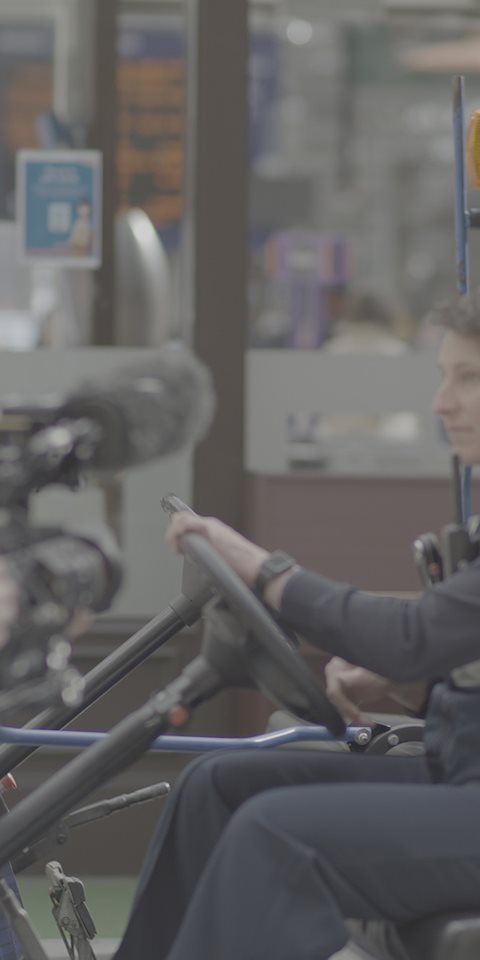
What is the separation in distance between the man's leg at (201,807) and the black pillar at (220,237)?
2.58 meters

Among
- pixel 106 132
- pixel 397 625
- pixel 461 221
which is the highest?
pixel 106 132

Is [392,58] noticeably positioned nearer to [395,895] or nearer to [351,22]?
[351,22]

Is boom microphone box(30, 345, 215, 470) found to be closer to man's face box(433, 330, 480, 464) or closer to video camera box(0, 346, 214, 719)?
video camera box(0, 346, 214, 719)

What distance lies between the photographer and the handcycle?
258 cm

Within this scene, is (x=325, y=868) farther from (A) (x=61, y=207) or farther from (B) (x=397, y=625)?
(A) (x=61, y=207)

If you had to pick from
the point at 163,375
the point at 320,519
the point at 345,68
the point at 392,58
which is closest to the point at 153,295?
the point at 320,519

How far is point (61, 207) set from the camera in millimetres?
5594

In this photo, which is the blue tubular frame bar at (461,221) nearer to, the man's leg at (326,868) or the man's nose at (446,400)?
the man's nose at (446,400)

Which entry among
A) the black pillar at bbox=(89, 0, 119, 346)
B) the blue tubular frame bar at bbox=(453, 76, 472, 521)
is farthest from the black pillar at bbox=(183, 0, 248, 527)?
the blue tubular frame bar at bbox=(453, 76, 472, 521)

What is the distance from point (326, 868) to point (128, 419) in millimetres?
643

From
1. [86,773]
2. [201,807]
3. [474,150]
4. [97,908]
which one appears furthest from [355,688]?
[97,908]

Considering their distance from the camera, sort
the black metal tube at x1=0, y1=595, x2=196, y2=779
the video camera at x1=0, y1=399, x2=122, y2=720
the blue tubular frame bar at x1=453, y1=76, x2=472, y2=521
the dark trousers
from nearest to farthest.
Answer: the video camera at x1=0, y1=399, x2=122, y2=720 < the dark trousers < the black metal tube at x1=0, y1=595, x2=196, y2=779 < the blue tubular frame bar at x1=453, y1=76, x2=472, y2=521

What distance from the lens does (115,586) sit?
2.49 m

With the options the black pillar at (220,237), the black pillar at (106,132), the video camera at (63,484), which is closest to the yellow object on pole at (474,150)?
the video camera at (63,484)
